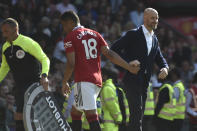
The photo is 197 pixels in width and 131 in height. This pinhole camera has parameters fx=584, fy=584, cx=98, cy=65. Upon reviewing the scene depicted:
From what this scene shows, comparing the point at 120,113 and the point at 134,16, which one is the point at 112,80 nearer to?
the point at 120,113

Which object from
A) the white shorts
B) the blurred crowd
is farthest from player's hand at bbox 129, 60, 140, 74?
the blurred crowd

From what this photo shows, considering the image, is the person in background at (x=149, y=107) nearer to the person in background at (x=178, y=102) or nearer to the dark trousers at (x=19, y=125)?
the person in background at (x=178, y=102)

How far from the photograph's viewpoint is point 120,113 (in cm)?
1138

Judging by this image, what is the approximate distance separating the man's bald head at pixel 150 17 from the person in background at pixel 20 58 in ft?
5.58

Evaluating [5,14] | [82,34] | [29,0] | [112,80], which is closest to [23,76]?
[82,34]

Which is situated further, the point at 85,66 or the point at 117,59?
the point at 117,59

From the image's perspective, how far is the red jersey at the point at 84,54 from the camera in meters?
8.51

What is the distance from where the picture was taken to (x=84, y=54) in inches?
336

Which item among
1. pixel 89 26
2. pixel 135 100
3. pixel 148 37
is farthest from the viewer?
pixel 89 26

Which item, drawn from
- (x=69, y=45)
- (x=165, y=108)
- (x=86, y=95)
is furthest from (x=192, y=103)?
(x=69, y=45)

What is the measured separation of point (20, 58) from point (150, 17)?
2181 mm

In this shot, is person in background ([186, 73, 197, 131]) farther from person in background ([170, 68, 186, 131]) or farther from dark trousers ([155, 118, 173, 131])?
dark trousers ([155, 118, 173, 131])

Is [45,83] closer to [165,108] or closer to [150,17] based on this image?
[150,17]

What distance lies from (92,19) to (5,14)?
3.49 meters
